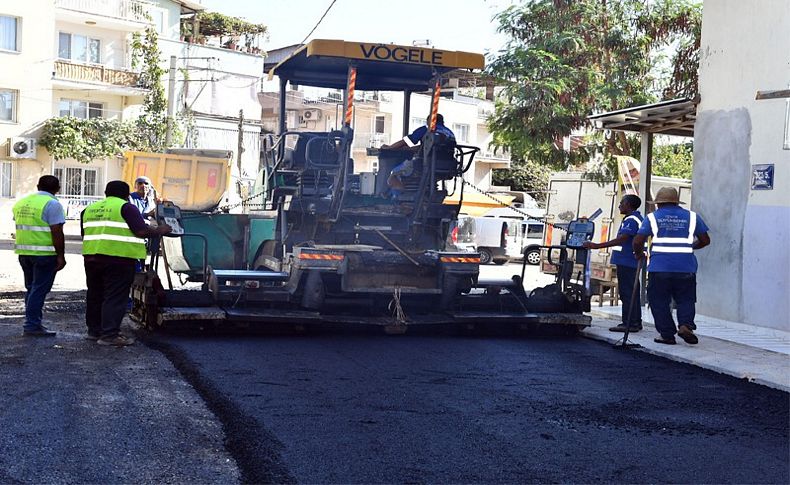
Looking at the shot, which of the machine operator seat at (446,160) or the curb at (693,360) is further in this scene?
the machine operator seat at (446,160)

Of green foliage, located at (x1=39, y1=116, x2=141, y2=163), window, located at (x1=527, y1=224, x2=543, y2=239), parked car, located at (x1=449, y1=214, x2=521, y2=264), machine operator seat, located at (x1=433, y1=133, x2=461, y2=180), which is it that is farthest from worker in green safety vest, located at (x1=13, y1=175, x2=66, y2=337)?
green foliage, located at (x1=39, y1=116, x2=141, y2=163)

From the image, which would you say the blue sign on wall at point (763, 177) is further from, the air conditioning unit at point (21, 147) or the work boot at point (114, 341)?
the air conditioning unit at point (21, 147)

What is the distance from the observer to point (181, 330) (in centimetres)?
1043

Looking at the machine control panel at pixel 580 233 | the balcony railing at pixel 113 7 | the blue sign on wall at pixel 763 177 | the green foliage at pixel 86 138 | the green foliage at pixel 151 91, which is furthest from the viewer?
the balcony railing at pixel 113 7

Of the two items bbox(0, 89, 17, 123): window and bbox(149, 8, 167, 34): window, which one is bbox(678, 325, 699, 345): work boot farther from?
bbox(149, 8, 167, 34): window

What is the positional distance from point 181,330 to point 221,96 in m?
35.5

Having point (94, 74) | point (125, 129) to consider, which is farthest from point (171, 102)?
point (94, 74)

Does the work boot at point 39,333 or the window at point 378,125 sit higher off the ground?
the window at point 378,125

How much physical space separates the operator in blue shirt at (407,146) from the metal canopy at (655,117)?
3996 millimetres

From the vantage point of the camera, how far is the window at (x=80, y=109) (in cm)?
3997

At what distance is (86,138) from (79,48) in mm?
4281

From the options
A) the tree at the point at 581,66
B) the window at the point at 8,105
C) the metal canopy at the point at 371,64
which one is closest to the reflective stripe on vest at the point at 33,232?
the metal canopy at the point at 371,64

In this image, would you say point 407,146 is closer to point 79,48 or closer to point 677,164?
point 677,164

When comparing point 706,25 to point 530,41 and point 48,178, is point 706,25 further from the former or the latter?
point 48,178
